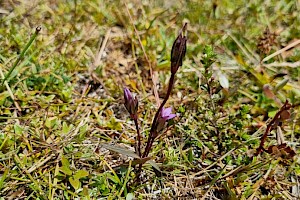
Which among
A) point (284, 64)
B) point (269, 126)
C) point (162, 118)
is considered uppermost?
point (284, 64)

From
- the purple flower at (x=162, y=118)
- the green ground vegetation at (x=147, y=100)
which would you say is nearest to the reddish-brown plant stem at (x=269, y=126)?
the green ground vegetation at (x=147, y=100)

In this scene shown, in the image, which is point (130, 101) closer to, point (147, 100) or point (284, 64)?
point (147, 100)

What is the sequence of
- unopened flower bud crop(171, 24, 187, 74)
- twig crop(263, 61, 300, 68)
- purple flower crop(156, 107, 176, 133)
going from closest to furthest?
unopened flower bud crop(171, 24, 187, 74), purple flower crop(156, 107, 176, 133), twig crop(263, 61, 300, 68)

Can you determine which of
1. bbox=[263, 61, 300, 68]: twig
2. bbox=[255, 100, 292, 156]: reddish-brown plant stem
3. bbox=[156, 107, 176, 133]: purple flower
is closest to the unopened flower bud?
bbox=[156, 107, 176, 133]: purple flower

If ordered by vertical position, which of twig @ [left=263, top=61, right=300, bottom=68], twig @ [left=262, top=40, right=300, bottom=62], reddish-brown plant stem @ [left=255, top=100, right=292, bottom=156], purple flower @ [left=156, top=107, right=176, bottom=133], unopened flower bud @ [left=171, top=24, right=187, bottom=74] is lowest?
purple flower @ [left=156, top=107, right=176, bottom=133]

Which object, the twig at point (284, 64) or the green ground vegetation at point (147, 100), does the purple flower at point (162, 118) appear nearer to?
the green ground vegetation at point (147, 100)

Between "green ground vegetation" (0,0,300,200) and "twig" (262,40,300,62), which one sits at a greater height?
"twig" (262,40,300,62)

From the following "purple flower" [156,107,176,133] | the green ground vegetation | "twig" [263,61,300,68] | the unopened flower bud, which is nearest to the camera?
the unopened flower bud

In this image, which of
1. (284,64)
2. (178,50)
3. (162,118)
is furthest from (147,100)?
(284,64)

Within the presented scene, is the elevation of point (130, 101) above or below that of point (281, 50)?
below

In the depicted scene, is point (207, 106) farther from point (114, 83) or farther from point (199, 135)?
point (114, 83)

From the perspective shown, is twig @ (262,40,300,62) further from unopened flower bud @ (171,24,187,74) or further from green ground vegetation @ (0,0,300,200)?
unopened flower bud @ (171,24,187,74)
